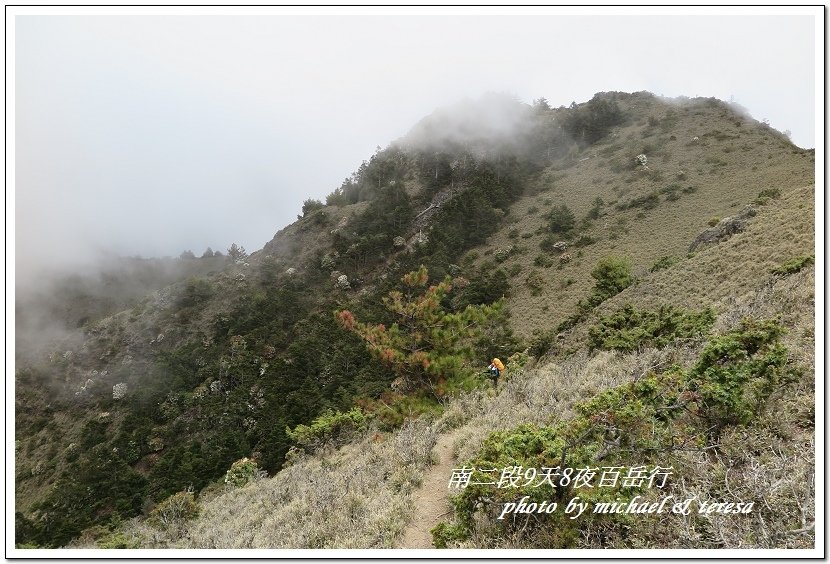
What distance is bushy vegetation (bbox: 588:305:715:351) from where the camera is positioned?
997cm

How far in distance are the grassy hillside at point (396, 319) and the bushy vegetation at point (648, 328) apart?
0.50ft

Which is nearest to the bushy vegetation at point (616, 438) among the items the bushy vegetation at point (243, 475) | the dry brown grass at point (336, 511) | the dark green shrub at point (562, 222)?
the dry brown grass at point (336, 511)

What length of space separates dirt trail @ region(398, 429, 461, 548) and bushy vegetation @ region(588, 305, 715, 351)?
6335 mm

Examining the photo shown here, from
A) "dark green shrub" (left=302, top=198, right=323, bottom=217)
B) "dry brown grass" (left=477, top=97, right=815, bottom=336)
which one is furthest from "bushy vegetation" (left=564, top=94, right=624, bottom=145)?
"dark green shrub" (left=302, top=198, right=323, bottom=217)

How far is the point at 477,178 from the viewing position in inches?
2542

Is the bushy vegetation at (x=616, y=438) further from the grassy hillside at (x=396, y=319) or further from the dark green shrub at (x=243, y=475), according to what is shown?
the dark green shrub at (x=243, y=475)

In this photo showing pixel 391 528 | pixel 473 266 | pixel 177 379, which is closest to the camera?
pixel 391 528

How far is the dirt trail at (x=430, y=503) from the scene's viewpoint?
196 inches

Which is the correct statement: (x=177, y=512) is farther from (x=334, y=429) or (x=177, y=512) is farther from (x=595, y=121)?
(x=595, y=121)

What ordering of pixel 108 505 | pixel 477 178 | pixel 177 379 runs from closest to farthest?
pixel 108 505 → pixel 177 379 → pixel 477 178

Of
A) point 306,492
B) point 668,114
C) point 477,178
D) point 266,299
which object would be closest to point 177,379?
point 266,299
